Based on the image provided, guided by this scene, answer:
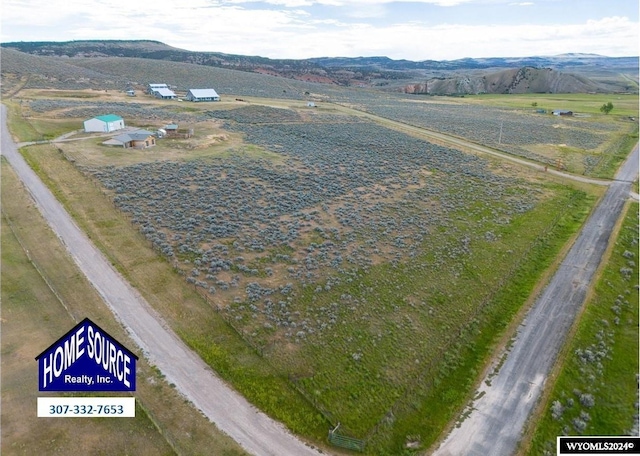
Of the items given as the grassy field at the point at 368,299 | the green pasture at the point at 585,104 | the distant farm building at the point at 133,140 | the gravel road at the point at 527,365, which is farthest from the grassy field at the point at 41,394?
the green pasture at the point at 585,104

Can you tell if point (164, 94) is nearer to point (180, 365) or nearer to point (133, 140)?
point (133, 140)

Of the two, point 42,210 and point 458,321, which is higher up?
point 42,210

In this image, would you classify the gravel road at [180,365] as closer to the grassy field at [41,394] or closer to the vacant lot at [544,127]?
the grassy field at [41,394]

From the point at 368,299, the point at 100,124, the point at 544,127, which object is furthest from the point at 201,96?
the point at 368,299

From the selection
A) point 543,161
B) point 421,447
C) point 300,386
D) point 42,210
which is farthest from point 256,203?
point 543,161

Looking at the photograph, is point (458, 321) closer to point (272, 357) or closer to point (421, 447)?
point (421, 447)
